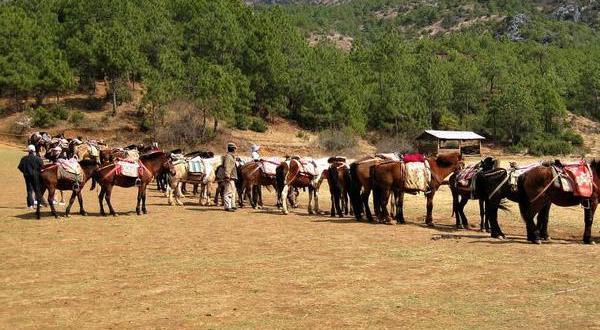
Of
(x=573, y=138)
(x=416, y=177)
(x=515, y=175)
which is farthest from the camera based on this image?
(x=573, y=138)

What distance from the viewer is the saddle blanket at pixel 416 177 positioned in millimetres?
17031

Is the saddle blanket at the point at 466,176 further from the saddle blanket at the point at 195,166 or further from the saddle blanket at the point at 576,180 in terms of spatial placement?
the saddle blanket at the point at 195,166

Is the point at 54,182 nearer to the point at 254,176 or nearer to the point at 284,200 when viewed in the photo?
the point at 254,176

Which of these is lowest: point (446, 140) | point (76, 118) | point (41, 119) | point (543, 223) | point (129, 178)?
point (543, 223)

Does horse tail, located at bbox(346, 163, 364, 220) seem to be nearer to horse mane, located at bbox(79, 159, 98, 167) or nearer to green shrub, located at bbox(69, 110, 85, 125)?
horse mane, located at bbox(79, 159, 98, 167)

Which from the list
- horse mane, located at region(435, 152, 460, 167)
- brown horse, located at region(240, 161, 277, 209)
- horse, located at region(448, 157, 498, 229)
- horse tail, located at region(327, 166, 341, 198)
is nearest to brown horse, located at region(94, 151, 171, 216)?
brown horse, located at region(240, 161, 277, 209)

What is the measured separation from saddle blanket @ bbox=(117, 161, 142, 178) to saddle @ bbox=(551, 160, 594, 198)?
1161 cm

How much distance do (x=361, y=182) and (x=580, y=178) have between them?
6.09m

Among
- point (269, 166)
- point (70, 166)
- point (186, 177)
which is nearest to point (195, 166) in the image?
point (186, 177)

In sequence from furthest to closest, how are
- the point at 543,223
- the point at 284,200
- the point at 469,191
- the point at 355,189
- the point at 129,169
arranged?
the point at 284,200, the point at 355,189, the point at 129,169, the point at 469,191, the point at 543,223

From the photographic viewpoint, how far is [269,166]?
20.7m

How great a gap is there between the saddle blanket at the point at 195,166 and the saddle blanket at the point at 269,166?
251 cm

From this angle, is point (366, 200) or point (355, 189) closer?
point (366, 200)

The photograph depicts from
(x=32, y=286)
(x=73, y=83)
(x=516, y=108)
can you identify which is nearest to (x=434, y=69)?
(x=516, y=108)
